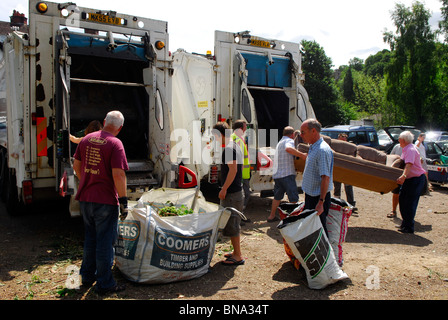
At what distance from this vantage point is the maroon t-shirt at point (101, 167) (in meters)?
3.50

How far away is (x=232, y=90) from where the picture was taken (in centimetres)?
708

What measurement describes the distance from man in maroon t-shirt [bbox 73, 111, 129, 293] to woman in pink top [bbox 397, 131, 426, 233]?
434 centimetres

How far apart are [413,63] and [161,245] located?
2603cm

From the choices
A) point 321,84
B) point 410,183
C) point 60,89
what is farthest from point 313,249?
point 321,84

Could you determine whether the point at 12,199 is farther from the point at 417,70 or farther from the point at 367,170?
the point at 417,70

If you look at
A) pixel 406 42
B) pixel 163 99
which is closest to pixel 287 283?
pixel 163 99

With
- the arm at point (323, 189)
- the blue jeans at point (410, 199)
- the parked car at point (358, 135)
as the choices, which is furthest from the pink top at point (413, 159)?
the parked car at point (358, 135)

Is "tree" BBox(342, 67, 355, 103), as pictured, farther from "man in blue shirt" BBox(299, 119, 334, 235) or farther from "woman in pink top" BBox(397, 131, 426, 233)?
"man in blue shirt" BBox(299, 119, 334, 235)

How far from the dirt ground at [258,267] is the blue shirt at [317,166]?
3.05 feet

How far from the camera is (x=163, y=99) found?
568cm

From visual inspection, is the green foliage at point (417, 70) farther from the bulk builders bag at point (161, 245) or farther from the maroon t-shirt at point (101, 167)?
the maroon t-shirt at point (101, 167)

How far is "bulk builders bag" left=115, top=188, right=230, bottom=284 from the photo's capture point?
3.74 meters

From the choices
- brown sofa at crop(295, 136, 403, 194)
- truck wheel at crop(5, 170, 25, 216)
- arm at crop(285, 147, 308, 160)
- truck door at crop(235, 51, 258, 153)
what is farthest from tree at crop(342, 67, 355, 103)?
truck wheel at crop(5, 170, 25, 216)

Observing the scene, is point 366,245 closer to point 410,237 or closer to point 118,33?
point 410,237
